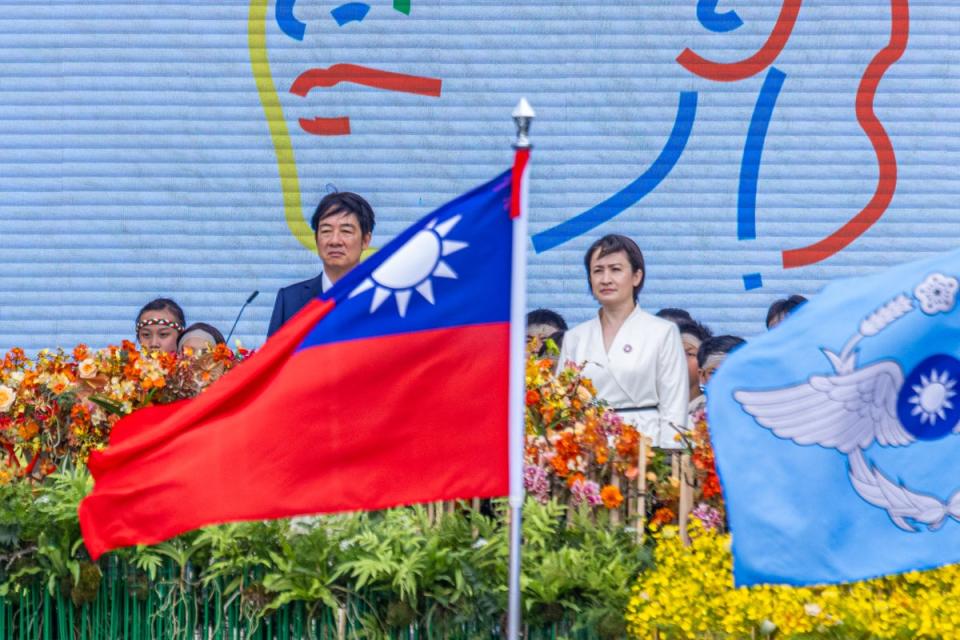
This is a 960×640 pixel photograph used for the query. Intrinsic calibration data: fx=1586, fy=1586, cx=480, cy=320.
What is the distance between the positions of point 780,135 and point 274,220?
305 centimetres

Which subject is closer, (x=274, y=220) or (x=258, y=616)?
(x=258, y=616)

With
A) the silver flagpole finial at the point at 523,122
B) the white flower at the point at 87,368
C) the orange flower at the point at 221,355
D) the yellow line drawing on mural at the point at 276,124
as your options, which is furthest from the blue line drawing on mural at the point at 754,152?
the silver flagpole finial at the point at 523,122

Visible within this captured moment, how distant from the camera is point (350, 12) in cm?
949

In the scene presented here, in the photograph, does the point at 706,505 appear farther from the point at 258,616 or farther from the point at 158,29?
the point at 158,29

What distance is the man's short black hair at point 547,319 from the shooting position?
8.57m

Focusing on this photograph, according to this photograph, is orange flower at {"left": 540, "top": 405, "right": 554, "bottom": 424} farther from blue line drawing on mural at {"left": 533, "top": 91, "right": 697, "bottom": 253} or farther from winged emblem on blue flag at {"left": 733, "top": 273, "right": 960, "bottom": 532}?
blue line drawing on mural at {"left": 533, "top": 91, "right": 697, "bottom": 253}

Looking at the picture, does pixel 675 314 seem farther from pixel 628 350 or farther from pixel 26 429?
pixel 26 429

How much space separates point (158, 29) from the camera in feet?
31.6

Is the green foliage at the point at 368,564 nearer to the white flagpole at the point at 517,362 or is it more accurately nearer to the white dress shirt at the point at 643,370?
the white flagpole at the point at 517,362

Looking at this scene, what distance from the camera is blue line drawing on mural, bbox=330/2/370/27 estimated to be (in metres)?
9.49

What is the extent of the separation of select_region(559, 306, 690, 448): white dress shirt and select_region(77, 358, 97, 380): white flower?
6.46ft

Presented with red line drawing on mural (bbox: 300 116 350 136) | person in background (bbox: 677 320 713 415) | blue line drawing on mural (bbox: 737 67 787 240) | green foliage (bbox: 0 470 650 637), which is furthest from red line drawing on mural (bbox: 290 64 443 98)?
green foliage (bbox: 0 470 650 637)

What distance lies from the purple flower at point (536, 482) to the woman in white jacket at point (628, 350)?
1.48 meters

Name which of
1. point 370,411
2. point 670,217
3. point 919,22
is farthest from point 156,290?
point 370,411
